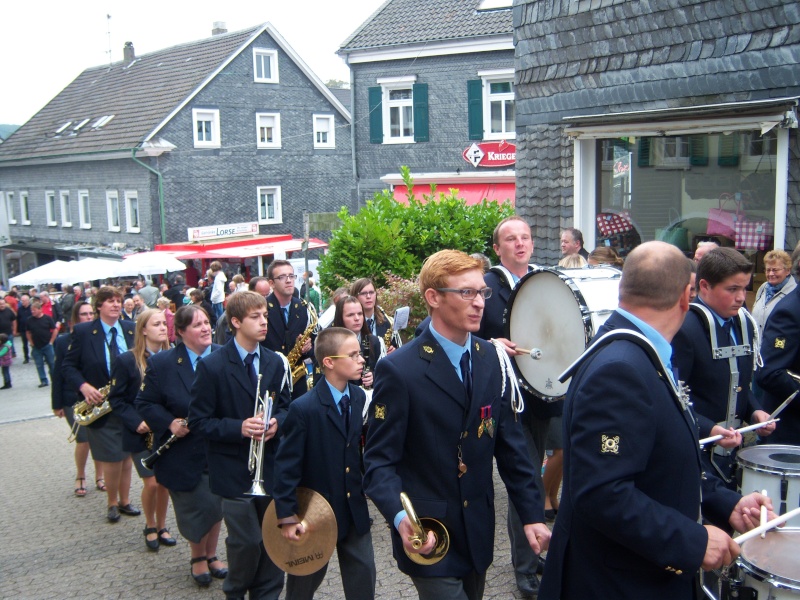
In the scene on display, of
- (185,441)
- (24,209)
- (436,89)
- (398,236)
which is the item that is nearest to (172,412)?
(185,441)

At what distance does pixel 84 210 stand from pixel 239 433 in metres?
32.7

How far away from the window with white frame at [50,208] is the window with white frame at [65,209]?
115 centimetres

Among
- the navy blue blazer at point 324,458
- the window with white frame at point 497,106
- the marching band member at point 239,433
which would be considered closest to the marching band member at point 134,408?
the marching band member at point 239,433

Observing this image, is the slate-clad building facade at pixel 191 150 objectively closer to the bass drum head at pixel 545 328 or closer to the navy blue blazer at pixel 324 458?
the bass drum head at pixel 545 328

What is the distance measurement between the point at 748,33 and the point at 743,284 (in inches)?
183

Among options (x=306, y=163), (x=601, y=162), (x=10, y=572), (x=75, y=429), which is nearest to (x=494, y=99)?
(x=306, y=163)

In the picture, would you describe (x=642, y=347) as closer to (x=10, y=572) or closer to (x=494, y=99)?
(x=10, y=572)

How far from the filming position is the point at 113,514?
309 inches

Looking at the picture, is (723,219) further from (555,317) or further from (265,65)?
(265,65)

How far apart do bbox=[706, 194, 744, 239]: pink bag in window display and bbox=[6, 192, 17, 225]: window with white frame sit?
3828 cm

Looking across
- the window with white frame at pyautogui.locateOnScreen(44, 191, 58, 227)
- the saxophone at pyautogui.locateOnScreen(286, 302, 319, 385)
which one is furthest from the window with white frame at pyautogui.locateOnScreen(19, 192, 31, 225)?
the saxophone at pyautogui.locateOnScreen(286, 302, 319, 385)

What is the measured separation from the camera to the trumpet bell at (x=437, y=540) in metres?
3.55

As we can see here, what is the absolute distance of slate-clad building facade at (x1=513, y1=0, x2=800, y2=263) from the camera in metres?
8.15

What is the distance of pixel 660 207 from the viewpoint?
10070mm
